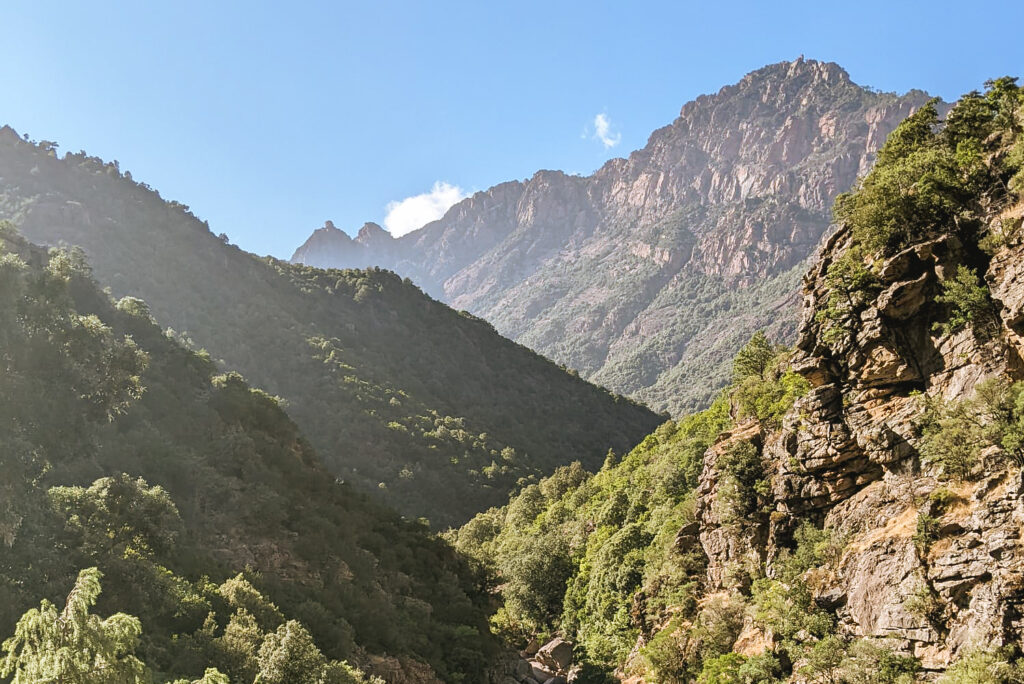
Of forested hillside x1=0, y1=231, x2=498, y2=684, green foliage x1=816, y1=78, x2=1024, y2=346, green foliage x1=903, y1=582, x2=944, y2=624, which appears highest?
green foliage x1=816, y1=78, x2=1024, y2=346

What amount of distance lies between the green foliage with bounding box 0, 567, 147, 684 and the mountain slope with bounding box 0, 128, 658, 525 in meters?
56.8

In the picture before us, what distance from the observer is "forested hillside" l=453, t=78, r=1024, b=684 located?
739 inches

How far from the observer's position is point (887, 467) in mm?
23125

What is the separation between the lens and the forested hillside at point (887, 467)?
18.8 m

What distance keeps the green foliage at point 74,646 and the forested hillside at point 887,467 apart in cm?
2010

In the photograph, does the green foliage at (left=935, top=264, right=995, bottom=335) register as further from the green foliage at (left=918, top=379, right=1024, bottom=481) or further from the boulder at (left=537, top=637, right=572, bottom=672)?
the boulder at (left=537, top=637, right=572, bottom=672)

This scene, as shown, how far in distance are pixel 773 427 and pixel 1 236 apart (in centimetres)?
4580

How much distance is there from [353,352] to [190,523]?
215 ft

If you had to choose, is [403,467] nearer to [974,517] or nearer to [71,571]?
[71,571]

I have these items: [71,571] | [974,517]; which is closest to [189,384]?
[71,571]

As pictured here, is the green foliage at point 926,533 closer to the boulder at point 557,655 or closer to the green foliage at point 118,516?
the boulder at point 557,655

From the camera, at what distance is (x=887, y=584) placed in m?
20.6

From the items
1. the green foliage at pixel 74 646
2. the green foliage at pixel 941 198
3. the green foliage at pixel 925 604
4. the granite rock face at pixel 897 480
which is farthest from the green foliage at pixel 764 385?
the green foliage at pixel 74 646

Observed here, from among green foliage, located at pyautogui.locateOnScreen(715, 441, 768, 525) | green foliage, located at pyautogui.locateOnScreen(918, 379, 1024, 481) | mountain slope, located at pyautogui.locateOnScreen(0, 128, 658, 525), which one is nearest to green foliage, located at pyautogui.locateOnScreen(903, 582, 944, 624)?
green foliage, located at pyautogui.locateOnScreen(918, 379, 1024, 481)
